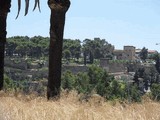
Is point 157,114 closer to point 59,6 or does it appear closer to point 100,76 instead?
point 59,6

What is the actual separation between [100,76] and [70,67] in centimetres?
6931

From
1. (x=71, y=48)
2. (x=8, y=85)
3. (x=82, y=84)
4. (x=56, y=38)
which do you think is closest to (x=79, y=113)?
(x=56, y=38)

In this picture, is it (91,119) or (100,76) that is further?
(100,76)

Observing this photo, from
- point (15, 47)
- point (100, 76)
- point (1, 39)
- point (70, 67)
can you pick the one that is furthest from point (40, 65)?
point (1, 39)

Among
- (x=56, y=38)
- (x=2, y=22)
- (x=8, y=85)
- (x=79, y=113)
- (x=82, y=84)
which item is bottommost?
Result: (x=82, y=84)

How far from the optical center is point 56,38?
11180 millimetres

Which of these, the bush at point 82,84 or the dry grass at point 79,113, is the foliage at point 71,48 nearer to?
the bush at point 82,84

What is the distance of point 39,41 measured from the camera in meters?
178

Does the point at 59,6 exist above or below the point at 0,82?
above

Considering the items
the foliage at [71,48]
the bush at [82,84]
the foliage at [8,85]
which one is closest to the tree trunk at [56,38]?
the foliage at [8,85]

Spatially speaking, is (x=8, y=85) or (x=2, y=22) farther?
(x=8, y=85)

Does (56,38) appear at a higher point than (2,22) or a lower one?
lower

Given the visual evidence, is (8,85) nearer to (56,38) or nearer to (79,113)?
(56,38)

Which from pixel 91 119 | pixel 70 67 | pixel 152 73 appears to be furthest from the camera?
pixel 70 67
